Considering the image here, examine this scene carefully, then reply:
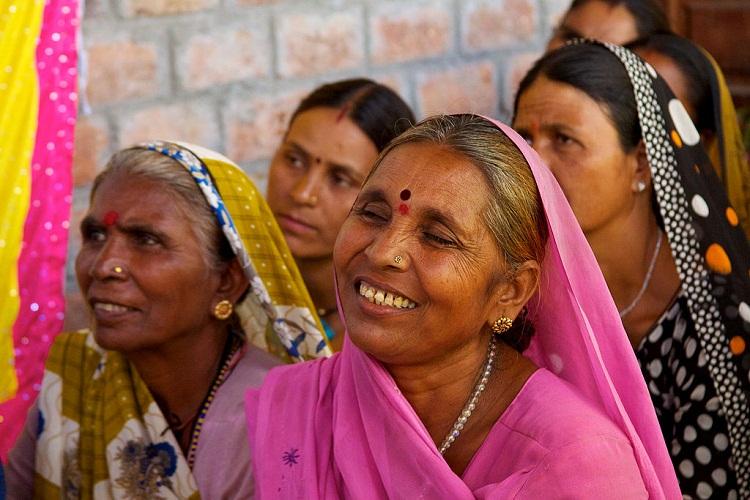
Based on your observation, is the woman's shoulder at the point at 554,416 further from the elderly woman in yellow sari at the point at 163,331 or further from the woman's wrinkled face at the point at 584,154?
the woman's wrinkled face at the point at 584,154

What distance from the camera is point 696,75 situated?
147 inches

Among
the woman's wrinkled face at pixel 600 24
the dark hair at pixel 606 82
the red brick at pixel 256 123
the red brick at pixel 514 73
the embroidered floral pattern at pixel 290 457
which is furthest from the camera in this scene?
the red brick at pixel 514 73

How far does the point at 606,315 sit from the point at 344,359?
54 centimetres

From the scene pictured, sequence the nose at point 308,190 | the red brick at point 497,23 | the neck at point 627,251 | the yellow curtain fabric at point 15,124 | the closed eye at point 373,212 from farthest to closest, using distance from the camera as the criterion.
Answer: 1. the red brick at point 497,23
2. the nose at point 308,190
3. the neck at point 627,251
4. the yellow curtain fabric at point 15,124
5. the closed eye at point 373,212

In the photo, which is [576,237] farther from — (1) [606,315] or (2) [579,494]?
(2) [579,494]

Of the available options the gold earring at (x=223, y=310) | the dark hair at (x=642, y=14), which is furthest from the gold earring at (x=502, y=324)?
the dark hair at (x=642, y=14)

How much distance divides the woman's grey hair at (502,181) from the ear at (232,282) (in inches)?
32.8

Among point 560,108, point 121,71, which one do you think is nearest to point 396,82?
point 121,71

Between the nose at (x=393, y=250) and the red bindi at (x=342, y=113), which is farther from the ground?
the nose at (x=393, y=250)

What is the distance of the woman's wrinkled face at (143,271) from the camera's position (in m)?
2.75

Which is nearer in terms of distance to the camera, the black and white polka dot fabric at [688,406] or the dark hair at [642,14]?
the black and white polka dot fabric at [688,406]

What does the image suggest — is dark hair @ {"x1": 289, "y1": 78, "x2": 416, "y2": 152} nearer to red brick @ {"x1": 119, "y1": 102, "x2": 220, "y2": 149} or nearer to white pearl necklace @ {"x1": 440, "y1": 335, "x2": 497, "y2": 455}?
red brick @ {"x1": 119, "y1": 102, "x2": 220, "y2": 149}

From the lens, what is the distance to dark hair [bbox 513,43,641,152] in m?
3.03

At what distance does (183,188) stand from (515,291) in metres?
0.98
